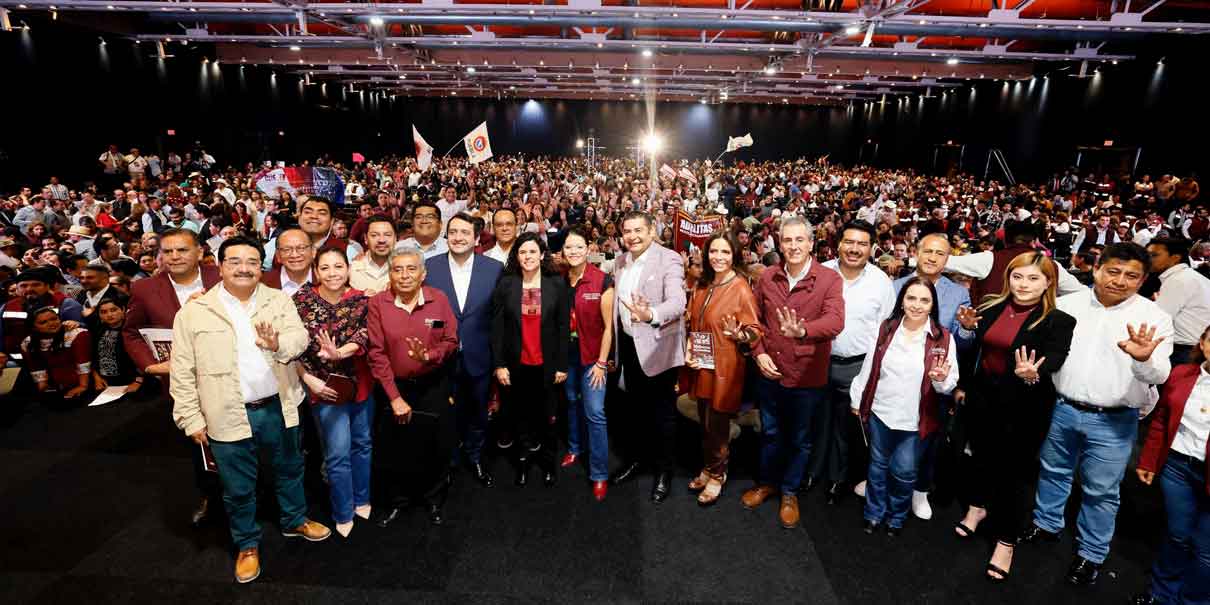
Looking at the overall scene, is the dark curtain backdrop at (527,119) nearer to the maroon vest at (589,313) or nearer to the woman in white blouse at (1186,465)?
the woman in white blouse at (1186,465)

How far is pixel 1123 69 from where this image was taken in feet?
48.5

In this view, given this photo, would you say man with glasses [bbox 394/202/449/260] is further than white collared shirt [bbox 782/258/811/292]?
Yes

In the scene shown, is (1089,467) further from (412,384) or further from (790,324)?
(412,384)

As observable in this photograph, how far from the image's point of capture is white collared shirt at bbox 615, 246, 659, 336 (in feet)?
10.8

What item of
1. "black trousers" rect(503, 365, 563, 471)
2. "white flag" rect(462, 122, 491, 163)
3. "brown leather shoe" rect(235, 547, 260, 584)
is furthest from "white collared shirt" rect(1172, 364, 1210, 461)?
"white flag" rect(462, 122, 491, 163)

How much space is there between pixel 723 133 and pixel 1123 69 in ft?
70.9


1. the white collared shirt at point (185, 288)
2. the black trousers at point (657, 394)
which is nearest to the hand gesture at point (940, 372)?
the black trousers at point (657, 394)

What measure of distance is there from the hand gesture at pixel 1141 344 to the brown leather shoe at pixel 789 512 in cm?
178

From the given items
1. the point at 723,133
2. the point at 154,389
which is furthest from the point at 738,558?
the point at 723,133

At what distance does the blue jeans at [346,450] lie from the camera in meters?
2.92

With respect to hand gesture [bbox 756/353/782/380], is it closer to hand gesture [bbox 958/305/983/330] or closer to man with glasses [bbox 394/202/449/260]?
hand gesture [bbox 958/305/983/330]

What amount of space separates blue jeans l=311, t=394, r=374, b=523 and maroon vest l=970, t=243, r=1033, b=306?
13.5ft

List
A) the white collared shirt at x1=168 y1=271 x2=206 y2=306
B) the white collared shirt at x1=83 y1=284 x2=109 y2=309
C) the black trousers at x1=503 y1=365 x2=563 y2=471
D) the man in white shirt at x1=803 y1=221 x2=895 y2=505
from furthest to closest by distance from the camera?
the white collared shirt at x1=83 y1=284 x2=109 y2=309 < the black trousers at x1=503 y1=365 x2=563 y2=471 < the man in white shirt at x1=803 y1=221 x2=895 y2=505 < the white collared shirt at x1=168 y1=271 x2=206 y2=306

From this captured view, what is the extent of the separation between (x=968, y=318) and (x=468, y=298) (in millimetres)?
2823
